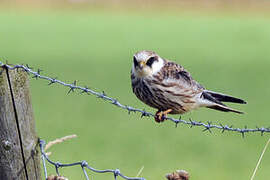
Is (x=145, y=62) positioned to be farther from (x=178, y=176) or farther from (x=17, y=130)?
(x=178, y=176)

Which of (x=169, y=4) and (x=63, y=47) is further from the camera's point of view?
(x=169, y=4)

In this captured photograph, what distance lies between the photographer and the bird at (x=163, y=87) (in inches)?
175

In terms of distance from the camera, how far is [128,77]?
715 inches

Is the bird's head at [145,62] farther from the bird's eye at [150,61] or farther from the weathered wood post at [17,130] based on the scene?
the weathered wood post at [17,130]

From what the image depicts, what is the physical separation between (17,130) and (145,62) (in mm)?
1622

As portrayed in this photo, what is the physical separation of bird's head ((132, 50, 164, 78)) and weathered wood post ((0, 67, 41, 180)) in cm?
150

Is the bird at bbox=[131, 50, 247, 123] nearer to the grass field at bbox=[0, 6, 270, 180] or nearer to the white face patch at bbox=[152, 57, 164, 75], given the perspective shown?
the white face patch at bbox=[152, 57, 164, 75]

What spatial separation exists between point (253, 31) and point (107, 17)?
350 inches

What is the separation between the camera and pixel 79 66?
2027 centimetres

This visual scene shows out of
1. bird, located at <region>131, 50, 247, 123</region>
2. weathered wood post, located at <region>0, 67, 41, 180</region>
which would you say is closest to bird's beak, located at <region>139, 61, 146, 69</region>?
bird, located at <region>131, 50, 247, 123</region>

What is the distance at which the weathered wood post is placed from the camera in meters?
2.93

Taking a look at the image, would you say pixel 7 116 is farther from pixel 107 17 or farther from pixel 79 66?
pixel 107 17

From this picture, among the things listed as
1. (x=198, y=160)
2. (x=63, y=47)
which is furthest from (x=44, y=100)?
(x=63, y=47)

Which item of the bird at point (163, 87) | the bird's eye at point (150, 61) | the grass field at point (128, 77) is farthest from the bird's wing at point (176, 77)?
the grass field at point (128, 77)
